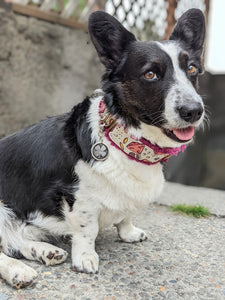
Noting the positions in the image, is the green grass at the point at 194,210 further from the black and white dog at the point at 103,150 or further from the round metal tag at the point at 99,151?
the round metal tag at the point at 99,151

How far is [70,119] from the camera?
207cm

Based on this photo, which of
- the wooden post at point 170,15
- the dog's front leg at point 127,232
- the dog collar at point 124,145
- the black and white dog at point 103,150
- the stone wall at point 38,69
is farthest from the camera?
the wooden post at point 170,15

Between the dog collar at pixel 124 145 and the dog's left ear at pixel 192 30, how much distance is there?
0.65 m

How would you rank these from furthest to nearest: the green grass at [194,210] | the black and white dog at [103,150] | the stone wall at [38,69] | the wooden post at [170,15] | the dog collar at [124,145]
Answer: the wooden post at [170,15] < the stone wall at [38,69] < the green grass at [194,210] < the dog collar at [124,145] < the black and white dog at [103,150]

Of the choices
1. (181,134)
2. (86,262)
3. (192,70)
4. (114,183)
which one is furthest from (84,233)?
(192,70)

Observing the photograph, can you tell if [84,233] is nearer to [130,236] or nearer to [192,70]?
[130,236]

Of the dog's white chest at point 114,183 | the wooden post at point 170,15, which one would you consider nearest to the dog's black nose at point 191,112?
the dog's white chest at point 114,183

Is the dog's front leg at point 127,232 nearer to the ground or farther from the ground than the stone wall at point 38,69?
nearer to the ground

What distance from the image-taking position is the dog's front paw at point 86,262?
1881 mm

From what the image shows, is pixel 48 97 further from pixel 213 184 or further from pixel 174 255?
pixel 213 184

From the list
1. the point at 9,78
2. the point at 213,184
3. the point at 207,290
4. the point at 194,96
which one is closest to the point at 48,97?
the point at 9,78

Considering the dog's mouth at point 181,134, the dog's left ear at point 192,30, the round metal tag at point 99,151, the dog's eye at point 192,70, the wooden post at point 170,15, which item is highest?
→ the wooden post at point 170,15

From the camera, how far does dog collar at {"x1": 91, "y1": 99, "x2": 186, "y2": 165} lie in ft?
6.24

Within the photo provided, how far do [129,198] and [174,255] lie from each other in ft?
1.68
